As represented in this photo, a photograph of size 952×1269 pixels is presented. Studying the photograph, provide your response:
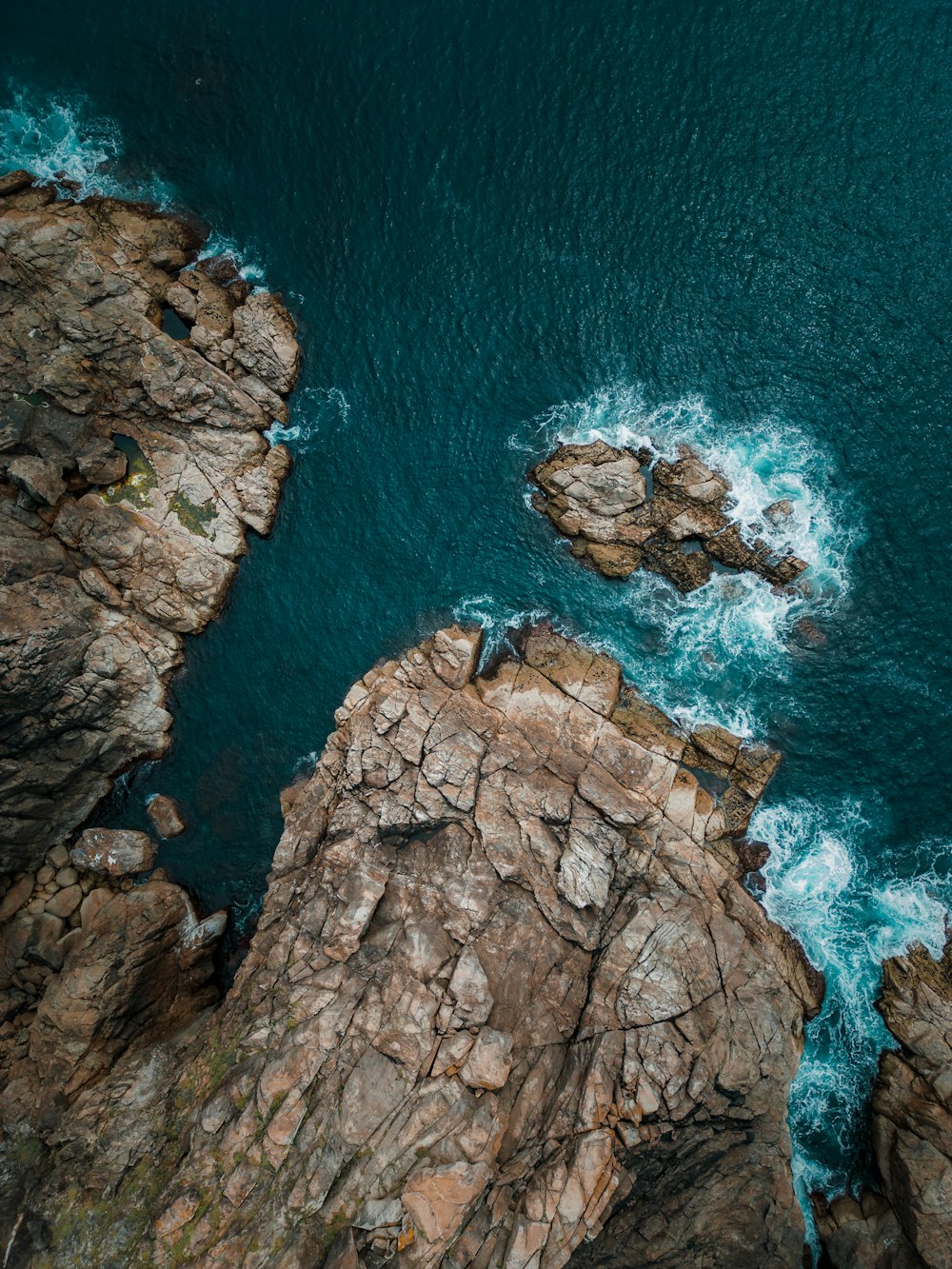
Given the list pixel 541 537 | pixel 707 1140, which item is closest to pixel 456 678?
pixel 541 537

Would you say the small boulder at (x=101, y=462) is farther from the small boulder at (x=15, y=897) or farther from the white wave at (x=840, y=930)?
the white wave at (x=840, y=930)

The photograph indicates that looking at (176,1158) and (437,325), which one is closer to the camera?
(176,1158)

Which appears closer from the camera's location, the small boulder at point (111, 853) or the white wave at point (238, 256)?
the small boulder at point (111, 853)

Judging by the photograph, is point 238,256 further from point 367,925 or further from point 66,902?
point 367,925

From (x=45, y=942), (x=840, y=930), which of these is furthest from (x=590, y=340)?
(x=45, y=942)

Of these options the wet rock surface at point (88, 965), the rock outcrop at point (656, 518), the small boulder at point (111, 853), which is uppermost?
the rock outcrop at point (656, 518)

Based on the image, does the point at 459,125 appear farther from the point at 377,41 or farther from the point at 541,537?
the point at 541,537

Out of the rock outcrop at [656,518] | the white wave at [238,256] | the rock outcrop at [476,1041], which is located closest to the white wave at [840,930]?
the rock outcrop at [476,1041]
